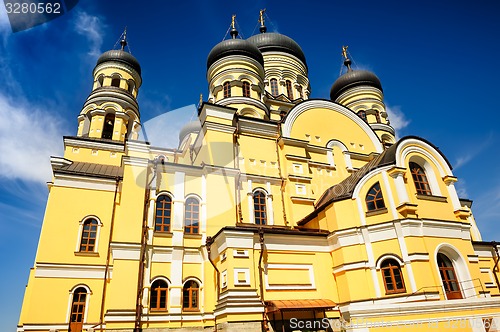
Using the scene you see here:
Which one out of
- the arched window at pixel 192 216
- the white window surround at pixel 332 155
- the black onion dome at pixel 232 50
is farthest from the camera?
the black onion dome at pixel 232 50

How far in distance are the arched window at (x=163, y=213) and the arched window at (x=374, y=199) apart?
7.77 m

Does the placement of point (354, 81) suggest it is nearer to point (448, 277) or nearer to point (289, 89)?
point (289, 89)

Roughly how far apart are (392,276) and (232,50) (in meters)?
15.7

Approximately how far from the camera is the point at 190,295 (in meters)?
12.1

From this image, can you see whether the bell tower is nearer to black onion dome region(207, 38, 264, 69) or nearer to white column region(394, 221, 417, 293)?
black onion dome region(207, 38, 264, 69)

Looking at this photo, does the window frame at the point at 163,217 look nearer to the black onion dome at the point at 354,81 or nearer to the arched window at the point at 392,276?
the arched window at the point at 392,276

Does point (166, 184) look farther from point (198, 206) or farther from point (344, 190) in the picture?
point (344, 190)

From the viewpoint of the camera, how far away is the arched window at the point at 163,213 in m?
13.0

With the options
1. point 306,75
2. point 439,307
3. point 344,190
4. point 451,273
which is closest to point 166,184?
point 344,190

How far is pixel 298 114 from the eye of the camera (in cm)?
1836

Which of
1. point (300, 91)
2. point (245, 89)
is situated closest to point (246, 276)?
point (245, 89)

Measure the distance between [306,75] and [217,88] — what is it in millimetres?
10265

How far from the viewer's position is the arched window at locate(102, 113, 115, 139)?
22.9 meters

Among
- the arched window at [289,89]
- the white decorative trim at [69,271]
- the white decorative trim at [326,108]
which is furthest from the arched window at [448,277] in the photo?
the arched window at [289,89]
